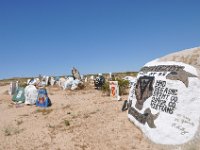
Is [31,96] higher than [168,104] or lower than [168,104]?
lower

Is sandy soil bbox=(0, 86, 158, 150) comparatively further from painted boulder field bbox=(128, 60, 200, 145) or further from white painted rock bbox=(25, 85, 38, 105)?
white painted rock bbox=(25, 85, 38, 105)

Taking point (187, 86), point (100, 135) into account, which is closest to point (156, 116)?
point (187, 86)

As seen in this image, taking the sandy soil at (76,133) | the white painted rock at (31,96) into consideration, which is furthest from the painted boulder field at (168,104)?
the white painted rock at (31,96)

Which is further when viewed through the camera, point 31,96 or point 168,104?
point 31,96

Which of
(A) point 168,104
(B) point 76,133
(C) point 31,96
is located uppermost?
(A) point 168,104

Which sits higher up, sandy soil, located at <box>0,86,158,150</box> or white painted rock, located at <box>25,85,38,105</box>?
white painted rock, located at <box>25,85,38,105</box>

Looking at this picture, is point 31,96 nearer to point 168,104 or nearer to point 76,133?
point 76,133

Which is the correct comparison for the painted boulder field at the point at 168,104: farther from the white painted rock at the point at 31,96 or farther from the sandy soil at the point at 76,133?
the white painted rock at the point at 31,96

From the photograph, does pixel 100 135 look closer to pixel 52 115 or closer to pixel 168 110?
pixel 168 110

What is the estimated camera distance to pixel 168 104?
768cm

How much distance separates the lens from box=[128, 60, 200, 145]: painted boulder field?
22.2 feet

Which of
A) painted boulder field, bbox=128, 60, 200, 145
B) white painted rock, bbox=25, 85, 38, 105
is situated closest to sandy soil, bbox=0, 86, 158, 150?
painted boulder field, bbox=128, 60, 200, 145

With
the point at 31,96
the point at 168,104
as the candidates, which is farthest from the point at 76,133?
the point at 31,96

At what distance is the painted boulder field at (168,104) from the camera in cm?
678
